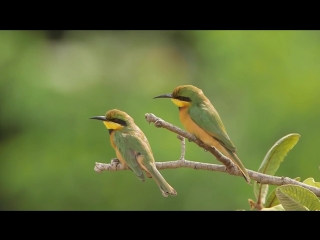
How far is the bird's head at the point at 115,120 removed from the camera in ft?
3.78

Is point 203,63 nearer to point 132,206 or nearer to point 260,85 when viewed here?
point 260,85

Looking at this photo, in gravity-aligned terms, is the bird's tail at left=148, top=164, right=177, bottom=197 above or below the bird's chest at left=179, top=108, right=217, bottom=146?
below

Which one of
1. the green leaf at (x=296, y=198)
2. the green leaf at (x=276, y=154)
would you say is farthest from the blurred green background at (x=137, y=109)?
the green leaf at (x=296, y=198)

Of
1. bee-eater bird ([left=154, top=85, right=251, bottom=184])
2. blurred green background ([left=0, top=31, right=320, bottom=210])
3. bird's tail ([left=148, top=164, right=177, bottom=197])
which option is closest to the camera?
bird's tail ([left=148, top=164, right=177, bottom=197])

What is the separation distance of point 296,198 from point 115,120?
1.24 feet

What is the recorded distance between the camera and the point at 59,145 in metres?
5.18

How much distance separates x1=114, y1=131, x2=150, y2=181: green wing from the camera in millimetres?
1029

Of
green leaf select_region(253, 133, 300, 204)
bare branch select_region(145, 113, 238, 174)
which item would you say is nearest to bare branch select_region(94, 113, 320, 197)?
bare branch select_region(145, 113, 238, 174)

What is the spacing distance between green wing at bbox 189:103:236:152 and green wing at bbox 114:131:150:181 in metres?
0.15

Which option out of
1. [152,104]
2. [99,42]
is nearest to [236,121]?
[152,104]

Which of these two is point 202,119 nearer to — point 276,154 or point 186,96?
point 186,96

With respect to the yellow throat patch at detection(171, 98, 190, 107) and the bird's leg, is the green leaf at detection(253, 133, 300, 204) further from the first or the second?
the bird's leg

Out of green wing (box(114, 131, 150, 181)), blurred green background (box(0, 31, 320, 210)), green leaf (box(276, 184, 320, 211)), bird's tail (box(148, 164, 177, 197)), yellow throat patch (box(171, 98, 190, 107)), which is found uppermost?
yellow throat patch (box(171, 98, 190, 107))

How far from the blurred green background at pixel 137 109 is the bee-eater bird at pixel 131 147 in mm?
3127
